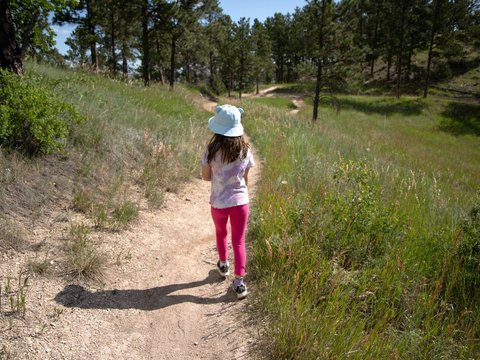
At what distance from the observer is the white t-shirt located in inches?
133

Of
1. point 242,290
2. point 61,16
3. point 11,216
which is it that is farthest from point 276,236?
point 61,16

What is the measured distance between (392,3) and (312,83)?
69.0 feet

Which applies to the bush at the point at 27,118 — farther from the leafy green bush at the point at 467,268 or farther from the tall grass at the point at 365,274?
the leafy green bush at the point at 467,268

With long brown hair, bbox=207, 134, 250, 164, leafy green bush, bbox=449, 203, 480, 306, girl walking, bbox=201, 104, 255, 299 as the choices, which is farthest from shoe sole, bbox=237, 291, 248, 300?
leafy green bush, bbox=449, 203, 480, 306

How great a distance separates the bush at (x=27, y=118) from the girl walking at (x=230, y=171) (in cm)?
280

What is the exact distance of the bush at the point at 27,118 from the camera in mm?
4559

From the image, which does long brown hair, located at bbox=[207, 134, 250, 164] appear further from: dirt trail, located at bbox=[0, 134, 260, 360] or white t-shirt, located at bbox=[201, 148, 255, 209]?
dirt trail, located at bbox=[0, 134, 260, 360]

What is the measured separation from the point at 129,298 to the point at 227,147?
1892 millimetres

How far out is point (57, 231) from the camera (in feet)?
13.4

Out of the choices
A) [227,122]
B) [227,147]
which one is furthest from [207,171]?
[227,122]

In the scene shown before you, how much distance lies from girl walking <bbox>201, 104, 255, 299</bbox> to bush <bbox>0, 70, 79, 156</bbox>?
280 cm

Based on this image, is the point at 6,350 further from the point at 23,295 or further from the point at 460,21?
the point at 460,21

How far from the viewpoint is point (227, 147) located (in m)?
3.28

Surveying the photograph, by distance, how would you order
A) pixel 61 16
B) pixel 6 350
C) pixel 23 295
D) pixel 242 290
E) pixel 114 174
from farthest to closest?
1. pixel 61 16
2. pixel 114 174
3. pixel 242 290
4. pixel 23 295
5. pixel 6 350
